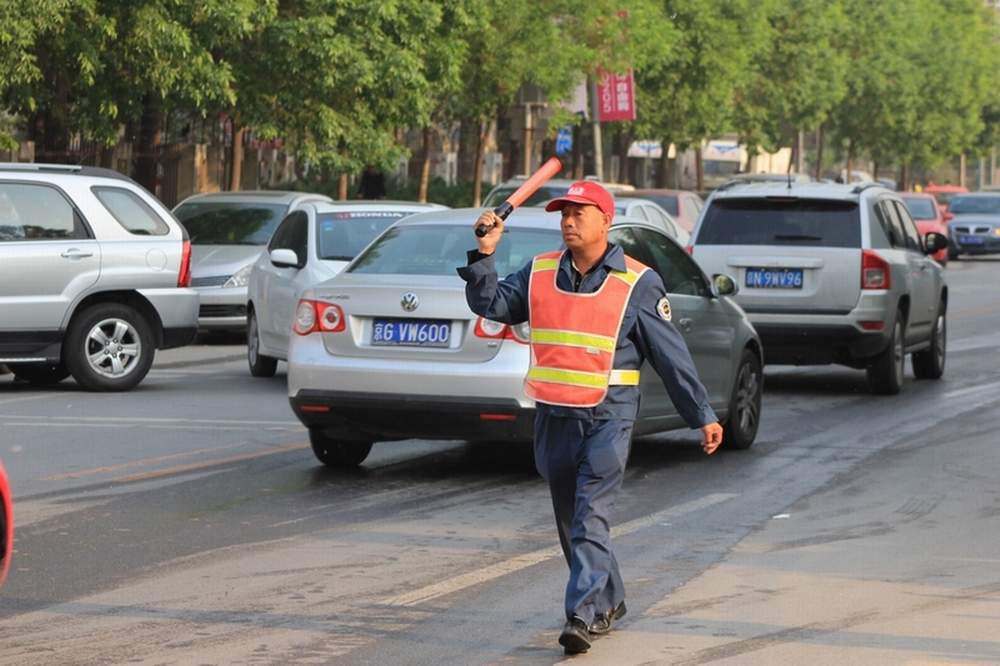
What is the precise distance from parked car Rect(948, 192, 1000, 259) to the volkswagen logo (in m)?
37.0

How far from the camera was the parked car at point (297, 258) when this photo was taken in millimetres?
14781

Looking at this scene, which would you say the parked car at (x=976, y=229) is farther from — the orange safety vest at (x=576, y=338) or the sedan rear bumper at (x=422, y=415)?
the orange safety vest at (x=576, y=338)

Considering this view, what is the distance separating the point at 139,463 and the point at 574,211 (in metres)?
5.08

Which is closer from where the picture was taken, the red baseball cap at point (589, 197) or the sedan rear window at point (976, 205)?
the red baseball cap at point (589, 197)

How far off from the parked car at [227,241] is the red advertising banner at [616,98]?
20.5 meters

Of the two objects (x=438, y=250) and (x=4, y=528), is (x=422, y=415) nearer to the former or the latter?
(x=438, y=250)

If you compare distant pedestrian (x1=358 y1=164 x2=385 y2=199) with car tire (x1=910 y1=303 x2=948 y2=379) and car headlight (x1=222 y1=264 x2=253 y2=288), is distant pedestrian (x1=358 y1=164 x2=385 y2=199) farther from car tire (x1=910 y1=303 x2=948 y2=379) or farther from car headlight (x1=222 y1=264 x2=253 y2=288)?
car tire (x1=910 y1=303 x2=948 y2=379)

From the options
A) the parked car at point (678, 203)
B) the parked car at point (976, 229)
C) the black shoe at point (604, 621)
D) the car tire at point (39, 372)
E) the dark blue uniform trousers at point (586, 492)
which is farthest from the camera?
the parked car at point (976, 229)

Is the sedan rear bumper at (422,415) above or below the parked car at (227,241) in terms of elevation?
below

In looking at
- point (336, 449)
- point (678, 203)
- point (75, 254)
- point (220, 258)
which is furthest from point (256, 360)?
point (678, 203)

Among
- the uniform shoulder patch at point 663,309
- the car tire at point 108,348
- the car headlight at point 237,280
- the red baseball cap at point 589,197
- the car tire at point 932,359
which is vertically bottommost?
the car tire at point 932,359

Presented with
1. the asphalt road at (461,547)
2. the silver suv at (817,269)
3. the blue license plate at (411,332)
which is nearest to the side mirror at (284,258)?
the asphalt road at (461,547)

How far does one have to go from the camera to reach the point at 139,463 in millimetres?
10617

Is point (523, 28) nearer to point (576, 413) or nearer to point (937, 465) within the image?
point (937, 465)
